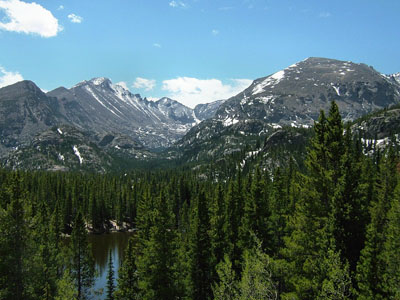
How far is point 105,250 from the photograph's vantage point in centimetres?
9050

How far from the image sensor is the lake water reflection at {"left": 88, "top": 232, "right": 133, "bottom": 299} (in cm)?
6831

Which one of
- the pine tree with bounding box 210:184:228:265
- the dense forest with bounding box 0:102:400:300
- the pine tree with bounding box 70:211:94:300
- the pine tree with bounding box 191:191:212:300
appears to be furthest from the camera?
the pine tree with bounding box 70:211:94:300

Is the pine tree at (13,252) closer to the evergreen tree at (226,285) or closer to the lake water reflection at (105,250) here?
→ the evergreen tree at (226,285)

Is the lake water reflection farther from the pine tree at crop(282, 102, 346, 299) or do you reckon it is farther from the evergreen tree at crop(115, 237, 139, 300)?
the pine tree at crop(282, 102, 346, 299)

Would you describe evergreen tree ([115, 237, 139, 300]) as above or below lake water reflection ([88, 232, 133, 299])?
above

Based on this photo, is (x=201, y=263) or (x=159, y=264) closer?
(x=159, y=264)

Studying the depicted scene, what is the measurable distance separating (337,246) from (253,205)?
17464mm

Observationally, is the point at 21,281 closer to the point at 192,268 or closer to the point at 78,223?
the point at 192,268

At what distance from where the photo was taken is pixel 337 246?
21.5 m

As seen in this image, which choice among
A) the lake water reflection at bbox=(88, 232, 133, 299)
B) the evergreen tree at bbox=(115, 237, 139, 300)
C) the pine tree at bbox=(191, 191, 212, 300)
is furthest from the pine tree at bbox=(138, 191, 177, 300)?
the lake water reflection at bbox=(88, 232, 133, 299)

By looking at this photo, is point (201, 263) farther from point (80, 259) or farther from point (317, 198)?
point (80, 259)

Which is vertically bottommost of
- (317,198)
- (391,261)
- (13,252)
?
(13,252)

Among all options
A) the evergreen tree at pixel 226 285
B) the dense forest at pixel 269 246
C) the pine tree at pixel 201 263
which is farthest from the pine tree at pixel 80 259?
the evergreen tree at pixel 226 285

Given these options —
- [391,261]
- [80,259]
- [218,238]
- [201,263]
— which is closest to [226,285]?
[391,261]
